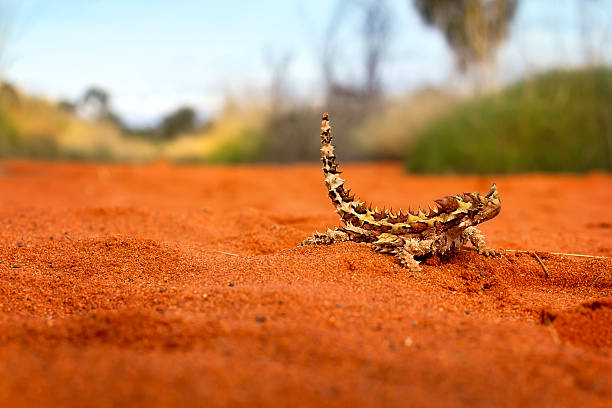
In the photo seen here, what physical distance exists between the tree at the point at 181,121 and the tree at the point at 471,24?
10.4m

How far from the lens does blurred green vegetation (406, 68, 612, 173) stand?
1016cm

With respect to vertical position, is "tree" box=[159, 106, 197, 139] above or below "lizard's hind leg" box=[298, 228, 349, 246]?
above

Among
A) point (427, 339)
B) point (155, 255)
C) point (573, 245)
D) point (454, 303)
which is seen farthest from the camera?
point (573, 245)

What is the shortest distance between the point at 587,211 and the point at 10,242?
548 cm

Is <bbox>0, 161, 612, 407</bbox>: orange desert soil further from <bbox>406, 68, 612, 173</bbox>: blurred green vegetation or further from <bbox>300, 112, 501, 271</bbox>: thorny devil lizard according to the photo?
<bbox>406, 68, 612, 173</bbox>: blurred green vegetation

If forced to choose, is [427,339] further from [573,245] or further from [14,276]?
[573,245]

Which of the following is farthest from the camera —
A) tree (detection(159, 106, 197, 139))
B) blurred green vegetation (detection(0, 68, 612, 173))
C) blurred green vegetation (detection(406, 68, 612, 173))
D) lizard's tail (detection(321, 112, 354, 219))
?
tree (detection(159, 106, 197, 139))

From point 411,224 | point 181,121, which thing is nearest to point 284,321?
point 411,224

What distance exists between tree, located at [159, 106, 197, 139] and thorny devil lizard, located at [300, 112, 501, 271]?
20660 millimetres

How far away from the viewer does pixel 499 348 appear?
1.66 m

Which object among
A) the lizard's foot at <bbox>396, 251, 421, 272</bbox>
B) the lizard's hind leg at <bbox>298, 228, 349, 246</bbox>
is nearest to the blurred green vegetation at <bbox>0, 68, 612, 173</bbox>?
the lizard's hind leg at <bbox>298, 228, 349, 246</bbox>

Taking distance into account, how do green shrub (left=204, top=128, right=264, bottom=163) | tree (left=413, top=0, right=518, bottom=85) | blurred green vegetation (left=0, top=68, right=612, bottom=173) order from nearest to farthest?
1. blurred green vegetation (left=0, top=68, right=612, bottom=173)
2. tree (left=413, top=0, right=518, bottom=85)
3. green shrub (left=204, top=128, right=264, bottom=163)

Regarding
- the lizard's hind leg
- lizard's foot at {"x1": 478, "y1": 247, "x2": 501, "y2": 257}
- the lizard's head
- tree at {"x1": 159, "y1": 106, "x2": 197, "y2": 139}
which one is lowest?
lizard's foot at {"x1": 478, "y1": 247, "x2": 501, "y2": 257}

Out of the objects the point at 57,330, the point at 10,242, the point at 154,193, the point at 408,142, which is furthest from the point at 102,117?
the point at 57,330
